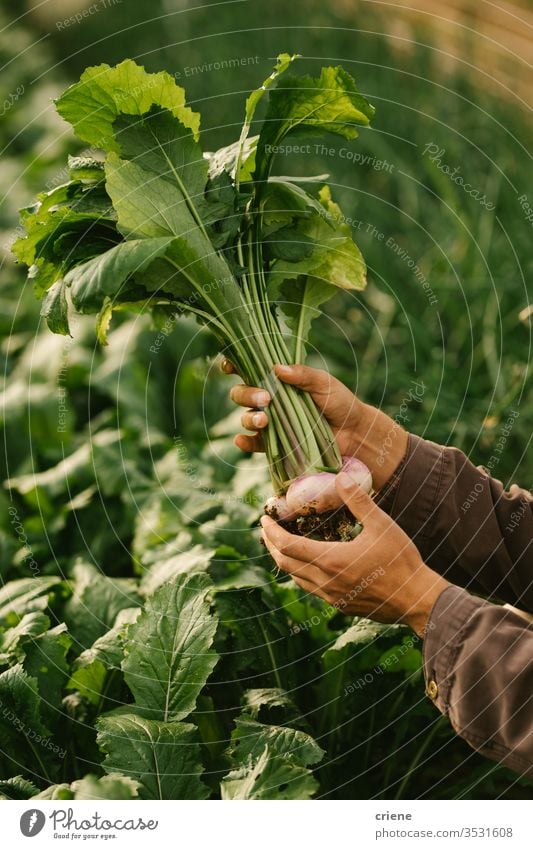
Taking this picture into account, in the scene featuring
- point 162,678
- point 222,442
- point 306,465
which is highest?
point 222,442

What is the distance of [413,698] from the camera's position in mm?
2152

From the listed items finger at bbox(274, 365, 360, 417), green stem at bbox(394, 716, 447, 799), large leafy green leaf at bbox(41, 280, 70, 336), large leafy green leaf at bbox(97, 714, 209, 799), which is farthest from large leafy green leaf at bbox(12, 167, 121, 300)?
green stem at bbox(394, 716, 447, 799)

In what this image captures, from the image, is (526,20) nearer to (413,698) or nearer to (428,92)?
(428,92)

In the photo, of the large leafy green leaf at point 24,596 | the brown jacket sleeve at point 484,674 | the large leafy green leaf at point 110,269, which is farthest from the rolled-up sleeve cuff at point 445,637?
the large leafy green leaf at point 24,596

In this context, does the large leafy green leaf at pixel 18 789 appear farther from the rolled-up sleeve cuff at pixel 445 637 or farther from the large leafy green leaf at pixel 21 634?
the rolled-up sleeve cuff at pixel 445 637

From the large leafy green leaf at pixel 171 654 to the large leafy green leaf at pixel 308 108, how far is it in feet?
2.97

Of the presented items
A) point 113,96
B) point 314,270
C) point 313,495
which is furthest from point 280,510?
point 113,96

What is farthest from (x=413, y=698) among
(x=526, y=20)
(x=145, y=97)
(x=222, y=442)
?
(x=526, y=20)

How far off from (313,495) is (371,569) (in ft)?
0.72

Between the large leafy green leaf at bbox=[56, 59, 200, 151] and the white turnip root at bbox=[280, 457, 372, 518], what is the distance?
75cm

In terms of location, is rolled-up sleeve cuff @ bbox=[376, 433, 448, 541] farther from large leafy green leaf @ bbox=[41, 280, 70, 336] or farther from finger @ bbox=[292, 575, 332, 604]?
large leafy green leaf @ bbox=[41, 280, 70, 336]

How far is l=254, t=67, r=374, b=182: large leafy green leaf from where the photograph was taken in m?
1.84

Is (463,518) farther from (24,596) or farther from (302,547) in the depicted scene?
(24,596)
